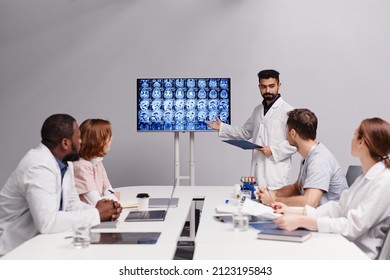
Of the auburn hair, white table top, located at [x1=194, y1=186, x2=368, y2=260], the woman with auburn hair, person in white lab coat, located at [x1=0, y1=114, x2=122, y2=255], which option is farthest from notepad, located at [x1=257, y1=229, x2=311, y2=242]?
the auburn hair

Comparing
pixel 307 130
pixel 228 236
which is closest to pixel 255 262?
pixel 228 236

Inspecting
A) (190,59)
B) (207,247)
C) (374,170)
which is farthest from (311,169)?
(190,59)

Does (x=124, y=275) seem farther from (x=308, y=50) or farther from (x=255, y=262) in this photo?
(x=308, y=50)

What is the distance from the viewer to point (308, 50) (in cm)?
491

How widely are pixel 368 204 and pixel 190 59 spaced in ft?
11.0

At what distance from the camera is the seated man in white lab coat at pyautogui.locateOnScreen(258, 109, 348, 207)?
2.45m

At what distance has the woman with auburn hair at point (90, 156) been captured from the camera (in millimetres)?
2615

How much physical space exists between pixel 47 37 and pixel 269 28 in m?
2.42

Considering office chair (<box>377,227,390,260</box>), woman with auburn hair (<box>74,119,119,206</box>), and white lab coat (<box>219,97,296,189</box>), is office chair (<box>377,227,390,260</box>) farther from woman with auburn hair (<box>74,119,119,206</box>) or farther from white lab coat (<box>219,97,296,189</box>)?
white lab coat (<box>219,97,296,189</box>)

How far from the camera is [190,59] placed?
4934 mm

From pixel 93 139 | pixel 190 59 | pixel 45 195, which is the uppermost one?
pixel 190 59

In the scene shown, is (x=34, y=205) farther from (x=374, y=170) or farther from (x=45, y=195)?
(x=374, y=170)

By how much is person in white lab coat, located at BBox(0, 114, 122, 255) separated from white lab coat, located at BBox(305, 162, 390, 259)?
1001 millimetres

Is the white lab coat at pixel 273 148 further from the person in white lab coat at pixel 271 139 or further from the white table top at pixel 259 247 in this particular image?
the white table top at pixel 259 247
